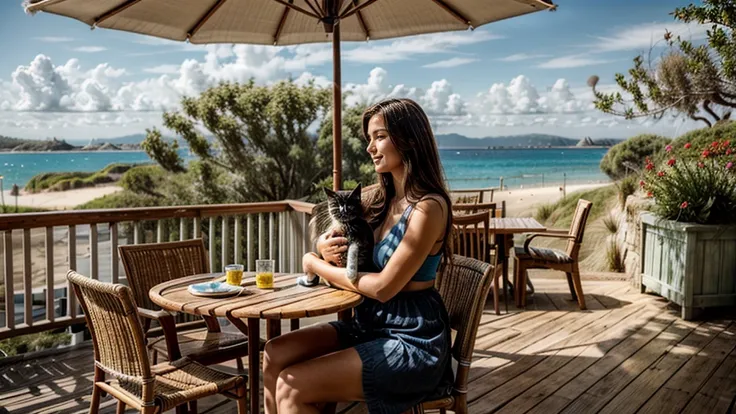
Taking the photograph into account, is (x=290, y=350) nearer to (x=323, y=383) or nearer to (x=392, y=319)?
(x=323, y=383)

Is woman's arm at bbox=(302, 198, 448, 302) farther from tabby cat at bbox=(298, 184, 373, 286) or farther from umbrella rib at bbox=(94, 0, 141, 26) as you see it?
umbrella rib at bbox=(94, 0, 141, 26)

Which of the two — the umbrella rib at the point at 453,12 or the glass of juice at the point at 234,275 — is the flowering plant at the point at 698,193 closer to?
the umbrella rib at the point at 453,12

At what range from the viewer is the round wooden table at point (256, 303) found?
1.94 meters

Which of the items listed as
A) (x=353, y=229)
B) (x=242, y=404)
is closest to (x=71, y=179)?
(x=242, y=404)

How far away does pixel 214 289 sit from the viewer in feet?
7.32

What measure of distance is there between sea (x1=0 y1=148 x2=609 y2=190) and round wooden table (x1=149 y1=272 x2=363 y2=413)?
109 ft

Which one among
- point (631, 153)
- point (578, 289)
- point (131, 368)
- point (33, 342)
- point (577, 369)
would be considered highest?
point (631, 153)

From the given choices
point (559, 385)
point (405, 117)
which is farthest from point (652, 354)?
point (405, 117)

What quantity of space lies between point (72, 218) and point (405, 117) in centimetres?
263

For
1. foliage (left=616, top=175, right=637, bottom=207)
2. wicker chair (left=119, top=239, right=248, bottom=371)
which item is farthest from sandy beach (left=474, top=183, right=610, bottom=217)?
wicker chair (left=119, top=239, right=248, bottom=371)

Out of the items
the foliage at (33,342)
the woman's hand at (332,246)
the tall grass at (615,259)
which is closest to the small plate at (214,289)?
the woman's hand at (332,246)

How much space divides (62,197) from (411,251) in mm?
41538

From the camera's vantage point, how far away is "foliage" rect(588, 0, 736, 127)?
5.64 meters

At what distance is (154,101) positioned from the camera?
48.2m
